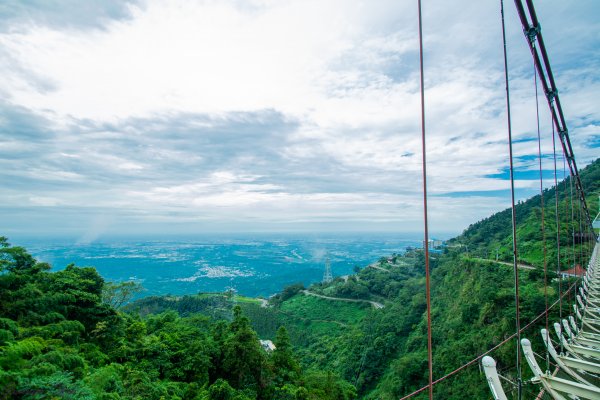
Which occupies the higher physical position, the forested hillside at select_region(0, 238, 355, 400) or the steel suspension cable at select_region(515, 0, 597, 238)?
the steel suspension cable at select_region(515, 0, 597, 238)

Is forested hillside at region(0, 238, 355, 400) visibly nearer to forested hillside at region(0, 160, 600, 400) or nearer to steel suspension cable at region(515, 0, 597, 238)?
forested hillside at region(0, 160, 600, 400)

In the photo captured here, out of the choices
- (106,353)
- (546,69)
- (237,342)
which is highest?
(546,69)

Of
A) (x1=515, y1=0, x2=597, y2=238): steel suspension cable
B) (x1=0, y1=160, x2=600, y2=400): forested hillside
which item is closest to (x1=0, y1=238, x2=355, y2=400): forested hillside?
(x1=0, y1=160, x2=600, y2=400): forested hillside

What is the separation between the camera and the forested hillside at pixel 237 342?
6383 mm

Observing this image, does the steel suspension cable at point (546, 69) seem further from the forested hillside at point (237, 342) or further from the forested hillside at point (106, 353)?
the forested hillside at point (106, 353)

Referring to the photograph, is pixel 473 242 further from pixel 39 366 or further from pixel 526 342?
pixel 39 366

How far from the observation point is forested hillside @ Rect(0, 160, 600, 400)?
6383 mm

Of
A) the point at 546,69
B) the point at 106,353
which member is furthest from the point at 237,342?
the point at 546,69

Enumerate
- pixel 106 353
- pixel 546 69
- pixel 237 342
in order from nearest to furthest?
pixel 546 69 → pixel 106 353 → pixel 237 342

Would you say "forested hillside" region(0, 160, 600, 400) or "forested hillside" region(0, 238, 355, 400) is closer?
"forested hillside" region(0, 238, 355, 400)

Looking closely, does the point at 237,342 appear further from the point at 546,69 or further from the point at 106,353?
the point at 546,69

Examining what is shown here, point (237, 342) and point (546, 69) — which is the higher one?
point (546, 69)

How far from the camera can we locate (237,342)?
34.6 feet

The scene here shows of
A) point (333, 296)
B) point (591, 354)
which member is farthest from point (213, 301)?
point (591, 354)
